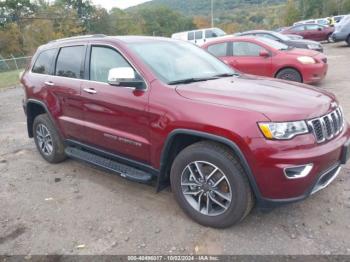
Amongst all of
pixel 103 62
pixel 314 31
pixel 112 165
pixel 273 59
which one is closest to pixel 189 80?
pixel 103 62

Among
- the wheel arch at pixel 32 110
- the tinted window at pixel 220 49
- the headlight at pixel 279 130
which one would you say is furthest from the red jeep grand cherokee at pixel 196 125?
the tinted window at pixel 220 49

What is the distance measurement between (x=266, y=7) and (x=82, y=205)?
100 m

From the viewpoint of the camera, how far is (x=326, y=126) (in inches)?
129

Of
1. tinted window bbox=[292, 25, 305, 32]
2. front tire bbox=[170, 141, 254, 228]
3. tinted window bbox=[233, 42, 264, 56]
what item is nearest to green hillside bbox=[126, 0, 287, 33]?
tinted window bbox=[292, 25, 305, 32]

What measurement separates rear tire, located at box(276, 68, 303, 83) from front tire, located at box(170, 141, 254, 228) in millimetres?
6792

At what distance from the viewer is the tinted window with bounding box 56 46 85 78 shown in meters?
4.67

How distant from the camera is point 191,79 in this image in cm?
394

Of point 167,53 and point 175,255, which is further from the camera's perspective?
point 167,53

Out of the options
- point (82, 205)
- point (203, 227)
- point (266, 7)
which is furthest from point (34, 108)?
point (266, 7)

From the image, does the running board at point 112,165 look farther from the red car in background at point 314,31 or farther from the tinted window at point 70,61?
the red car in background at point 314,31

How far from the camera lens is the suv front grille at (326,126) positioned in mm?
3148

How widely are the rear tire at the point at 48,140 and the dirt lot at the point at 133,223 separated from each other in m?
0.44

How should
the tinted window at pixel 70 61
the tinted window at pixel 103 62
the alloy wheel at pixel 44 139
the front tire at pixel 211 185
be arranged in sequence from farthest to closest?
the alloy wheel at pixel 44 139
the tinted window at pixel 70 61
the tinted window at pixel 103 62
the front tire at pixel 211 185

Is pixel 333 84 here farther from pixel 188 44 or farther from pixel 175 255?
pixel 175 255
